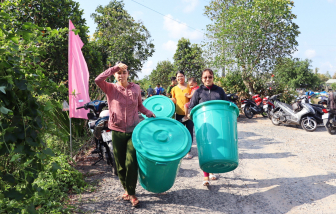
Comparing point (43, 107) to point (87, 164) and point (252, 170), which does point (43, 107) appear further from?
point (252, 170)

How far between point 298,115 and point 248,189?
5.98 metres

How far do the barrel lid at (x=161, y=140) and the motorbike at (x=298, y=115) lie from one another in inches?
282

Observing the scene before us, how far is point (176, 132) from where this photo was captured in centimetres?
283

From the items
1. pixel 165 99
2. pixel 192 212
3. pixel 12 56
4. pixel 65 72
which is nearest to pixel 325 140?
pixel 165 99

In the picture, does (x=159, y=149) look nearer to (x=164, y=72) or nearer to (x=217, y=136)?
(x=217, y=136)

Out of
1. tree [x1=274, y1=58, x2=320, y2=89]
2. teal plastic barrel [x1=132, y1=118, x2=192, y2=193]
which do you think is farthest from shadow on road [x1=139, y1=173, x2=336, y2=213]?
tree [x1=274, y1=58, x2=320, y2=89]

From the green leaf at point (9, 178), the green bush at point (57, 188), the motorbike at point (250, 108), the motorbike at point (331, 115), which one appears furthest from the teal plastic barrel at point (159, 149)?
the motorbike at point (250, 108)

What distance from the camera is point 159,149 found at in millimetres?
2654

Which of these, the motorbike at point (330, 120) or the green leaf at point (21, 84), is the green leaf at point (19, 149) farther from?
the motorbike at point (330, 120)

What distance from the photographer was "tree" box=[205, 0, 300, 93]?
36.1 feet

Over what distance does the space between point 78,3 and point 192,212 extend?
5526mm

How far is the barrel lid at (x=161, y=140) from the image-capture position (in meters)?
2.61

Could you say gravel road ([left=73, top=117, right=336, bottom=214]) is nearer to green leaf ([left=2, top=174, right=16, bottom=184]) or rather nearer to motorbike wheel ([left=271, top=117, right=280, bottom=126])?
green leaf ([left=2, top=174, right=16, bottom=184])

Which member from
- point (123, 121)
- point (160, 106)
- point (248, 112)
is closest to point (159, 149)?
point (123, 121)
